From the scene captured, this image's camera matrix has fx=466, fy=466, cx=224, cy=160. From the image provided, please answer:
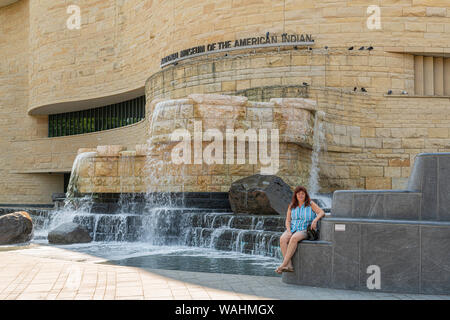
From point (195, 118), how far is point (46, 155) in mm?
22059

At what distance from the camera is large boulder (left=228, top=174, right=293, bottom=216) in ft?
35.9

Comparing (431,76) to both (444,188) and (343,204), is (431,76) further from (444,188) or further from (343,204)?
(343,204)

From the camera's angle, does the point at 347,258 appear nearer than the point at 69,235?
Yes

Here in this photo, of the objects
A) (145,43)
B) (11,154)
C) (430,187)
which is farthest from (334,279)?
(11,154)

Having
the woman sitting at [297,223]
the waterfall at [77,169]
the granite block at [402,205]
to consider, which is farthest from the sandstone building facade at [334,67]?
the granite block at [402,205]

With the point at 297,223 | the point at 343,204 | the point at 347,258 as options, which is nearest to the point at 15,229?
the point at 297,223

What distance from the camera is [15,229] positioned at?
12172 mm

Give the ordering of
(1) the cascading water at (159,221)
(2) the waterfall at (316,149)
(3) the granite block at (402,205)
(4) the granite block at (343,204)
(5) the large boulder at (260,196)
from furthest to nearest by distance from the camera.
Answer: (2) the waterfall at (316,149), (5) the large boulder at (260,196), (1) the cascading water at (159,221), (4) the granite block at (343,204), (3) the granite block at (402,205)

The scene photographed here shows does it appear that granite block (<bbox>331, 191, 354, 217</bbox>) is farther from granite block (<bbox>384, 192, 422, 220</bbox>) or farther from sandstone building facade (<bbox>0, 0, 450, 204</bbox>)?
sandstone building facade (<bbox>0, 0, 450, 204</bbox>)

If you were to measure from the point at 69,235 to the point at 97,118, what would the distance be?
791 inches

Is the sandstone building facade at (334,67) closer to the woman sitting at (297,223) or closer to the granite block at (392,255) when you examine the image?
the woman sitting at (297,223)

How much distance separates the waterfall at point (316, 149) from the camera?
14.6 m

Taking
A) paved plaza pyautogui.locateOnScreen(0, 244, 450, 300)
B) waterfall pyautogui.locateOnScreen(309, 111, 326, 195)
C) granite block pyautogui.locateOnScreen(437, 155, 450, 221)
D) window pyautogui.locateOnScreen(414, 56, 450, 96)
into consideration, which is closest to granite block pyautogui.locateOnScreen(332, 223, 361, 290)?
paved plaza pyautogui.locateOnScreen(0, 244, 450, 300)

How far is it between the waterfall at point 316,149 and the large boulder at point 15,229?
8.40 meters
